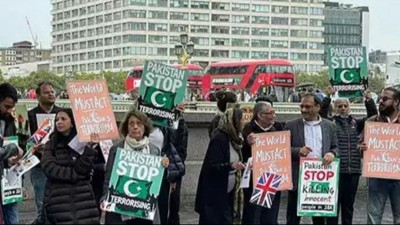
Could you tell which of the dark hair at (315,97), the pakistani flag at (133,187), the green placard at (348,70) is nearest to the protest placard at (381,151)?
the dark hair at (315,97)

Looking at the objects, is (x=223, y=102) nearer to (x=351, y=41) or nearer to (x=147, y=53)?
(x=147, y=53)

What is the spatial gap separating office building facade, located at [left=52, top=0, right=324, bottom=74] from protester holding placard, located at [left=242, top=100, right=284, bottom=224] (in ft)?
409

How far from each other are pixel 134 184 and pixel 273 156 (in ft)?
6.27

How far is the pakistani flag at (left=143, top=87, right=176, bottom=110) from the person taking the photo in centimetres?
905

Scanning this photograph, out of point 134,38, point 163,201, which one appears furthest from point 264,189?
point 134,38

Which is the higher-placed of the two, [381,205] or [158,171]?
[158,171]

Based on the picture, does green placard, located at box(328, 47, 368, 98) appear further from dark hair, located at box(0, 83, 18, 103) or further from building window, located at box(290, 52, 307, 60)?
building window, located at box(290, 52, 307, 60)

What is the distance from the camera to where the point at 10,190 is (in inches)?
360

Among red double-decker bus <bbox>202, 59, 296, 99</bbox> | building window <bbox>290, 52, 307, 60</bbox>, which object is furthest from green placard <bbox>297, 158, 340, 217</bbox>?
building window <bbox>290, 52, 307, 60</bbox>

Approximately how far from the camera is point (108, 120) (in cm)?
862

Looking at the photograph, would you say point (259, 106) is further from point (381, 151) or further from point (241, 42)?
point (241, 42)

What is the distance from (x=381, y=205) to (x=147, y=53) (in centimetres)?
12763

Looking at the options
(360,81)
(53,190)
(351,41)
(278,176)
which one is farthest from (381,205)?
(351,41)

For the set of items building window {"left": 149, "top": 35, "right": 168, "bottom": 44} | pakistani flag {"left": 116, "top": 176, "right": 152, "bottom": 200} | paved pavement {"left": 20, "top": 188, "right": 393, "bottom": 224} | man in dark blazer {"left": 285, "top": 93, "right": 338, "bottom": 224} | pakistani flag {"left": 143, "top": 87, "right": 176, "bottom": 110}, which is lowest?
paved pavement {"left": 20, "top": 188, "right": 393, "bottom": 224}
